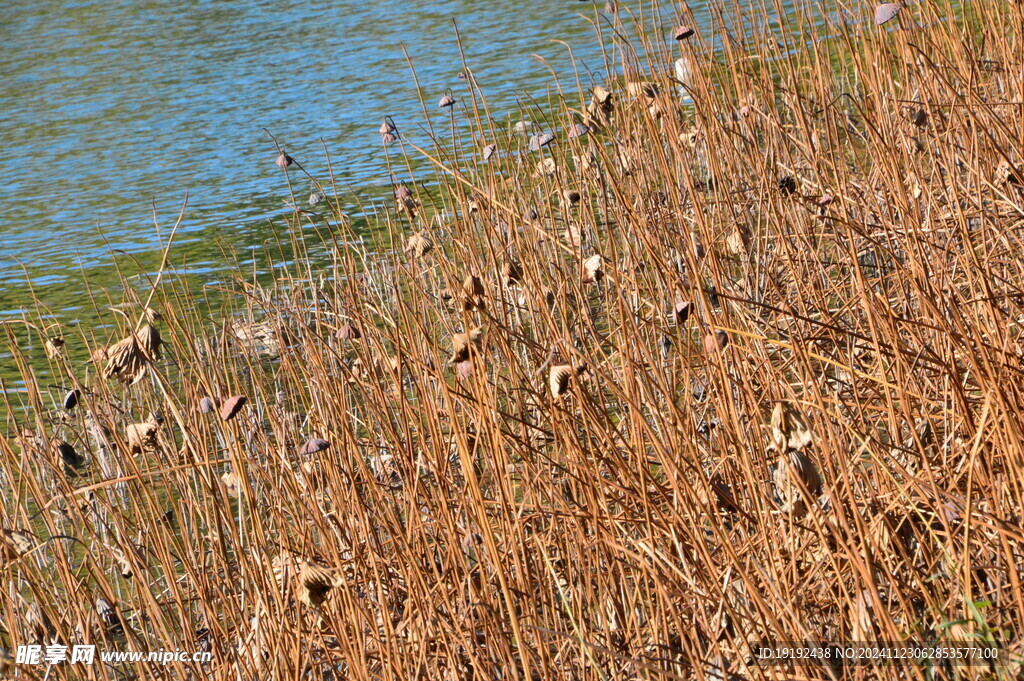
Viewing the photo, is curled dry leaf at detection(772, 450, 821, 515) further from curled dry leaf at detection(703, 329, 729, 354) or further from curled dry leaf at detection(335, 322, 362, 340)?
curled dry leaf at detection(335, 322, 362, 340)

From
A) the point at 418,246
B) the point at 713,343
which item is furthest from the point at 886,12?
the point at 418,246

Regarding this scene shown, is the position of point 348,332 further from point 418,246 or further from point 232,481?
point 418,246

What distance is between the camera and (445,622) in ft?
4.90

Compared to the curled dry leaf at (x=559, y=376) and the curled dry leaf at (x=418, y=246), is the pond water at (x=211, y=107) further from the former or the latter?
the curled dry leaf at (x=559, y=376)

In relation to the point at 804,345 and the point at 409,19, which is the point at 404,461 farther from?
the point at 409,19

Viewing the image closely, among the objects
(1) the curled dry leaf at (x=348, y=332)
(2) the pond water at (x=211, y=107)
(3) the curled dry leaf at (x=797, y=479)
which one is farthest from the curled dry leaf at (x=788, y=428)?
(2) the pond water at (x=211, y=107)

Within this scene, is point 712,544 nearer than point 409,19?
Yes

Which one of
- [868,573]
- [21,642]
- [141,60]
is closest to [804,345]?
[868,573]

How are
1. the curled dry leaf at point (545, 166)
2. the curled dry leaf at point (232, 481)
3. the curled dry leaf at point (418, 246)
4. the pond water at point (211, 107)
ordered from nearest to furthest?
the curled dry leaf at point (232, 481), the curled dry leaf at point (418, 246), the curled dry leaf at point (545, 166), the pond water at point (211, 107)

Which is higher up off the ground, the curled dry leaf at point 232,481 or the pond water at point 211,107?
the pond water at point 211,107

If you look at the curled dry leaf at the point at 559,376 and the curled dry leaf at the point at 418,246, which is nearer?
the curled dry leaf at the point at 559,376

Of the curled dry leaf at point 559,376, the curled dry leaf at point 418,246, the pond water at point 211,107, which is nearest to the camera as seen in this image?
the curled dry leaf at point 559,376

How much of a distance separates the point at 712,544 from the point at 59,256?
4044 mm

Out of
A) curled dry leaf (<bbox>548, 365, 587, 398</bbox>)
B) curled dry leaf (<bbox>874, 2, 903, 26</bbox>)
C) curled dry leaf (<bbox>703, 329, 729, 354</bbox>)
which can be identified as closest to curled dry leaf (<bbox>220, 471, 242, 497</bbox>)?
curled dry leaf (<bbox>548, 365, 587, 398</bbox>)
